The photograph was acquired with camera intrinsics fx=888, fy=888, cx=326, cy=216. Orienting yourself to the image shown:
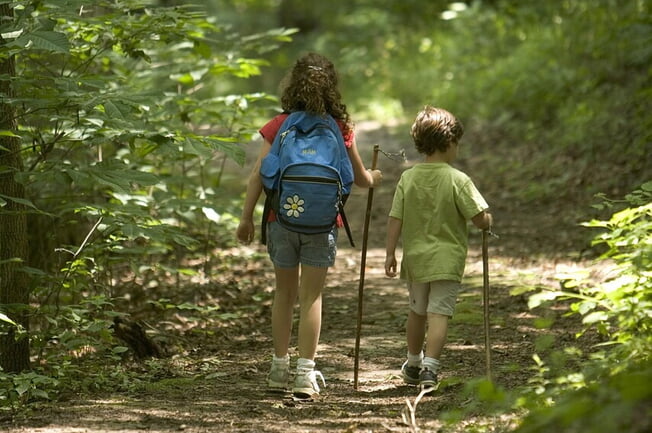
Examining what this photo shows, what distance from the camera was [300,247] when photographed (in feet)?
16.5

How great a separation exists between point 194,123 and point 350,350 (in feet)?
8.87

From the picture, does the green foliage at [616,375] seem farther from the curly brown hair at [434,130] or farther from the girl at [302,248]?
the girl at [302,248]

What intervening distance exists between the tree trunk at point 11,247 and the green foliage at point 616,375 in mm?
3144

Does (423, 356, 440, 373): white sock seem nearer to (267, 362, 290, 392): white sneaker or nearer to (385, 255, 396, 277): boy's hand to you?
(385, 255, 396, 277): boy's hand

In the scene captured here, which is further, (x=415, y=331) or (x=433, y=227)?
(x=415, y=331)

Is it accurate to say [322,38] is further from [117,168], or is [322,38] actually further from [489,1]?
[117,168]

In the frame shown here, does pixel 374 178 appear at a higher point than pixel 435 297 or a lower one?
higher

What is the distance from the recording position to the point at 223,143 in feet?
17.7

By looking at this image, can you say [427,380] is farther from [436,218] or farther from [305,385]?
[436,218]

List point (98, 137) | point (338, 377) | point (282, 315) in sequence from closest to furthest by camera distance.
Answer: point (282, 315), point (98, 137), point (338, 377)

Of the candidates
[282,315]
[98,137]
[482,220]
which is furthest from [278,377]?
[98,137]

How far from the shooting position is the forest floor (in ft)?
14.5

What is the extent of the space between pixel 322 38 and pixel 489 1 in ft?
19.7

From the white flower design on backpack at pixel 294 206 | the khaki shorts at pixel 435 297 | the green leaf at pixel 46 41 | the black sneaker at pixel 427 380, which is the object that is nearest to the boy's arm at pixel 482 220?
the khaki shorts at pixel 435 297
